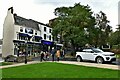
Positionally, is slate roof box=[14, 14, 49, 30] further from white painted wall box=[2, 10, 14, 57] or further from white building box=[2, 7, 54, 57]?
white painted wall box=[2, 10, 14, 57]

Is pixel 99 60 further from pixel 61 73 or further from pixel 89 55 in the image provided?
pixel 61 73

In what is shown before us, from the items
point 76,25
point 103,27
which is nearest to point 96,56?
point 76,25

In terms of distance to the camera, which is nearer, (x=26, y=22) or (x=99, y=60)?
(x=99, y=60)

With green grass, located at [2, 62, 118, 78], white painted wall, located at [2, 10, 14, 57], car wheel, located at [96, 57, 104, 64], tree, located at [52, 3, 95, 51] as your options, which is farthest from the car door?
white painted wall, located at [2, 10, 14, 57]

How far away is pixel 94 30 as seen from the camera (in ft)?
162

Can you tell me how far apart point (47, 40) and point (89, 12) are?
25.8 metres

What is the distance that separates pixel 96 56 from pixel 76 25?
20.5m

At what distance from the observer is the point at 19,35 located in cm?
5778

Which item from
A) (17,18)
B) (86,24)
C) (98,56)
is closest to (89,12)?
(86,24)

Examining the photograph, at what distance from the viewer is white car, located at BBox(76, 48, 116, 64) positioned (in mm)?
25469

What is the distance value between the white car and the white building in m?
27.2

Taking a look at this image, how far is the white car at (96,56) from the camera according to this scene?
83.6ft

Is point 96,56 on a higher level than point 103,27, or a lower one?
lower

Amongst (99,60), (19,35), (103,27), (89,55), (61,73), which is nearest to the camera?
(61,73)
